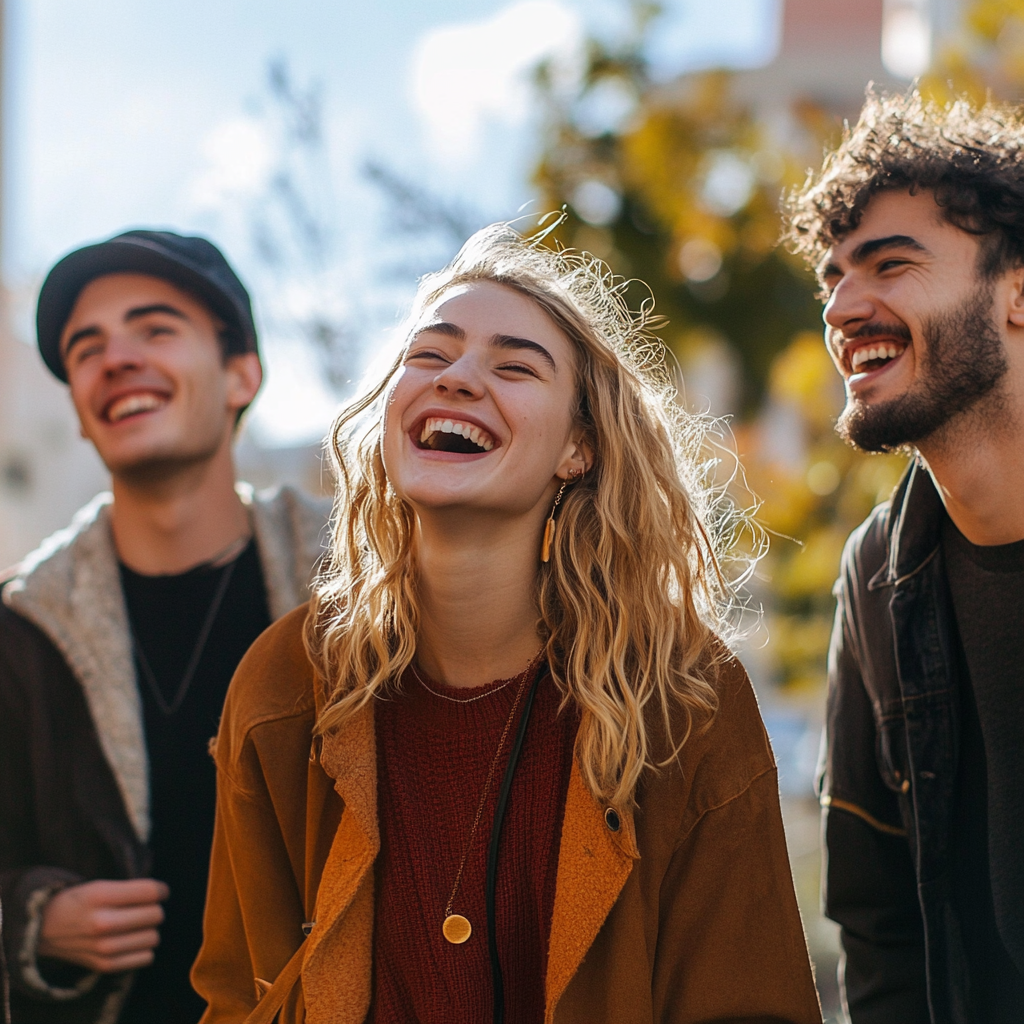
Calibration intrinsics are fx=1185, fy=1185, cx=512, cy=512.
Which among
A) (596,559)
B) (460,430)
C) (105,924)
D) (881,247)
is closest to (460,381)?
(460,430)

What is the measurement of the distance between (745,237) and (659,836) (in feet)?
23.2

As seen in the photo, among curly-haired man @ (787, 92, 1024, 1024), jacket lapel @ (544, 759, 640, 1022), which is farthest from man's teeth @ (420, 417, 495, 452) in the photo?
curly-haired man @ (787, 92, 1024, 1024)

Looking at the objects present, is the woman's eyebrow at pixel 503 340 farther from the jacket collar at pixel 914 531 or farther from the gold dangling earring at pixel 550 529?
the jacket collar at pixel 914 531

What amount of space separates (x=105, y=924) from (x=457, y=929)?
39.6 inches

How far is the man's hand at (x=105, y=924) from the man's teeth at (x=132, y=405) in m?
1.26

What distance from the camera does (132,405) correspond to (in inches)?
130

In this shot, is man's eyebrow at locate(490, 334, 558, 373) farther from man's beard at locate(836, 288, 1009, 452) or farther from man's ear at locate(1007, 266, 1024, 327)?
man's ear at locate(1007, 266, 1024, 327)

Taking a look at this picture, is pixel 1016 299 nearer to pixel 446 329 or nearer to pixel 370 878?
pixel 446 329

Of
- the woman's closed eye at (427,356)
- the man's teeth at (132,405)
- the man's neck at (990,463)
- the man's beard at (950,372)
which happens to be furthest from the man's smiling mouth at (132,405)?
the man's neck at (990,463)

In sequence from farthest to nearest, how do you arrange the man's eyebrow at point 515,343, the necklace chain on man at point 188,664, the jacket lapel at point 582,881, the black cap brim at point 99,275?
the black cap brim at point 99,275 → the necklace chain on man at point 188,664 → the man's eyebrow at point 515,343 → the jacket lapel at point 582,881

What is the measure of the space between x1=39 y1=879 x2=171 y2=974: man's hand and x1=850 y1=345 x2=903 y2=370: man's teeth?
2.13 metres

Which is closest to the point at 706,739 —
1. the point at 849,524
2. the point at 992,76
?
the point at 849,524

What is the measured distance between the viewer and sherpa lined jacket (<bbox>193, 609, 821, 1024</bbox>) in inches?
91.4

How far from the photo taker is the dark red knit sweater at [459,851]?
238 centimetres
